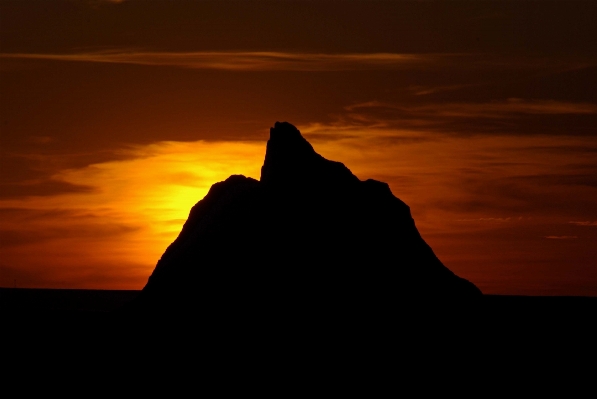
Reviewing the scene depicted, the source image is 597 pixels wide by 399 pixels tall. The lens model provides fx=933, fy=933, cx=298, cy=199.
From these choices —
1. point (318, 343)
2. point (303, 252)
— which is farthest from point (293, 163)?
point (318, 343)

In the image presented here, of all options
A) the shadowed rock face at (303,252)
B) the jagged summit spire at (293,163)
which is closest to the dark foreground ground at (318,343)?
the shadowed rock face at (303,252)

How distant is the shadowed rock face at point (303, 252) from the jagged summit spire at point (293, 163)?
0.08 ft

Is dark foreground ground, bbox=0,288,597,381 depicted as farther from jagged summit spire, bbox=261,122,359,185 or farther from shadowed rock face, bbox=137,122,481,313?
jagged summit spire, bbox=261,122,359,185

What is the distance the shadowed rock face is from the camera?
22375mm

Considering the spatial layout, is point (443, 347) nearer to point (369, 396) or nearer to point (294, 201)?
Result: point (369, 396)

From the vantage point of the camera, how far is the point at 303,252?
73.9 feet

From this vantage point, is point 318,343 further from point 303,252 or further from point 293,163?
point 293,163

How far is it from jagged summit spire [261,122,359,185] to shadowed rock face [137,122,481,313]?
0.03m

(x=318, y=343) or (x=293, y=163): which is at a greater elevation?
(x=293, y=163)

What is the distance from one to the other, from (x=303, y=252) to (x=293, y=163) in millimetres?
2431

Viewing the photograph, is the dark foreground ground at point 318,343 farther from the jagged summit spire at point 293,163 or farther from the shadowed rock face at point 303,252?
the jagged summit spire at point 293,163

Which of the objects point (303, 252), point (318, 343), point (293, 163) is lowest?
point (318, 343)

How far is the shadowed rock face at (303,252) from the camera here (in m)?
22.4

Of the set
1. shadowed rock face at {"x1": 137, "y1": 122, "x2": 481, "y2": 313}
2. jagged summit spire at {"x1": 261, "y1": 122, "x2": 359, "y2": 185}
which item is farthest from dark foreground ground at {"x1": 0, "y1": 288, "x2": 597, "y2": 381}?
jagged summit spire at {"x1": 261, "y1": 122, "x2": 359, "y2": 185}
